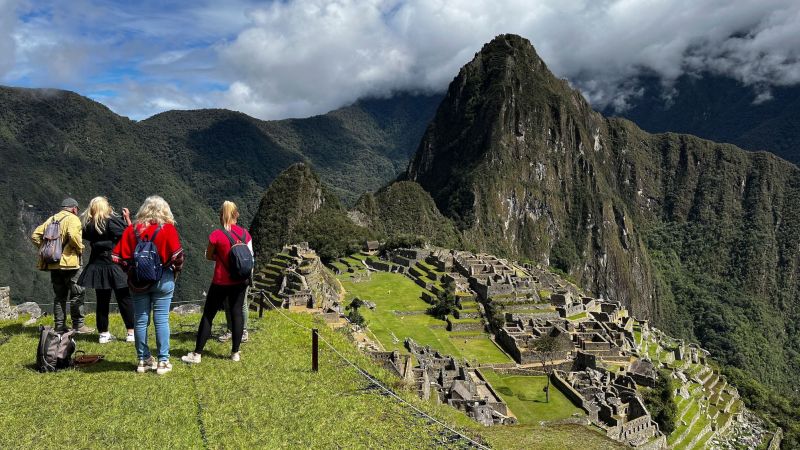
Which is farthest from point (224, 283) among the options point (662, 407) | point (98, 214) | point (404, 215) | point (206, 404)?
point (404, 215)

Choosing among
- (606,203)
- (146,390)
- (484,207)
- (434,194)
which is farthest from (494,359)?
(606,203)

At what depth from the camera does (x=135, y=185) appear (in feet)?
527

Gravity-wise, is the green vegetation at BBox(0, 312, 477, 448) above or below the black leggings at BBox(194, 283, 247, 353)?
below

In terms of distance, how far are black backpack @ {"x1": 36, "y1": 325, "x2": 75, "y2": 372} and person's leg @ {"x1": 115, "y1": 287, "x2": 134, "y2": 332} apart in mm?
1402

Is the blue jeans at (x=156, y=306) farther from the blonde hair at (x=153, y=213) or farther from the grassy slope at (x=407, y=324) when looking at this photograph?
the grassy slope at (x=407, y=324)

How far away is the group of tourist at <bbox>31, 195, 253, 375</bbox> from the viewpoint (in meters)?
8.25

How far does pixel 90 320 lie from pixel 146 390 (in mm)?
5790

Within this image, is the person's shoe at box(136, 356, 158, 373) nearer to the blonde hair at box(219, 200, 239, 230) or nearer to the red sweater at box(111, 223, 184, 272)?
the red sweater at box(111, 223, 184, 272)

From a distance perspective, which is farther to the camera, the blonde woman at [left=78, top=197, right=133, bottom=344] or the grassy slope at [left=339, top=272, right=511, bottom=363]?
the grassy slope at [left=339, top=272, right=511, bottom=363]

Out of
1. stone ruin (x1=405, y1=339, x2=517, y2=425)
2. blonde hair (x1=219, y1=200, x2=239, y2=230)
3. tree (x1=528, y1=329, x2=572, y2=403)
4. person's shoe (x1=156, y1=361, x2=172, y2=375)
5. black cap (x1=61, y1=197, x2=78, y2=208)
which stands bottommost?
tree (x1=528, y1=329, x2=572, y2=403)

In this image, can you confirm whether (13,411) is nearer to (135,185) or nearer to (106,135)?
(135,185)

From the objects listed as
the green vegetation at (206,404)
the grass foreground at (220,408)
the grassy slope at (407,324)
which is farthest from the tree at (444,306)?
the green vegetation at (206,404)

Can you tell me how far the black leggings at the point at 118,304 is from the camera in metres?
10.1

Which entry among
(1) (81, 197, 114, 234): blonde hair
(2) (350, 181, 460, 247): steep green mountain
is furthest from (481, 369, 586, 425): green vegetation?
(2) (350, 181, 460, 247): steep green mountain
